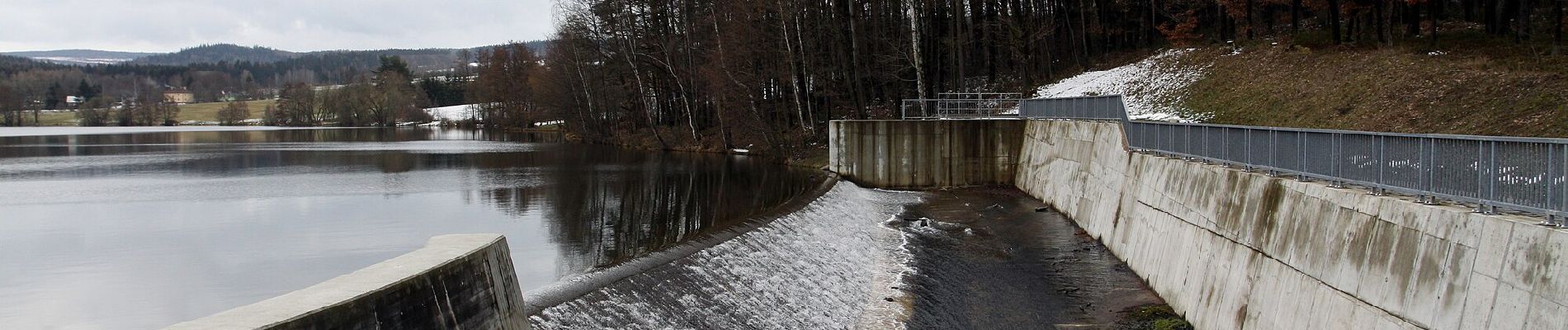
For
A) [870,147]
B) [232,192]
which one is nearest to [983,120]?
[870,147]

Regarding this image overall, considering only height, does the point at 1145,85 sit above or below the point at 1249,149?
above

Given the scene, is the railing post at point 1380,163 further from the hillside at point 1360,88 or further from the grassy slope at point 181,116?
the grassy slope at point 181,116

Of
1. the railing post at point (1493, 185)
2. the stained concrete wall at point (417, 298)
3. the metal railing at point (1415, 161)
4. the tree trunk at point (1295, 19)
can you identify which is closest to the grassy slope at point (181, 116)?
the tree trunk at point (1295, 19)

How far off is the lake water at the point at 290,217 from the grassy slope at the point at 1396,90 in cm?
1523

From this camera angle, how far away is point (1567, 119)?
20.4 meters

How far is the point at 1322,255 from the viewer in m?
12.1

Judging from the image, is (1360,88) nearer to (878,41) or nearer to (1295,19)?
(1295,19)

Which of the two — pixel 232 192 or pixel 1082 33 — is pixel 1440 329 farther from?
pixel 1082 33

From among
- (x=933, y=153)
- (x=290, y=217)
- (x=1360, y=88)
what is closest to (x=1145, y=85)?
(x=933, y=153)

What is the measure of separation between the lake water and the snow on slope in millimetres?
12768

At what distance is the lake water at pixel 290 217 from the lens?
18812 millimetres

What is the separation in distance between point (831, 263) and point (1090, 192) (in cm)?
931

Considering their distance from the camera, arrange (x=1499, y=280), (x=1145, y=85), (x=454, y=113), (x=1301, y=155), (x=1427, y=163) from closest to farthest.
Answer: (x=1499, y=280) < (x=1427, y=163) < (x=1301, y=155) < (x=1145, y=85) < (x=454, y=113)

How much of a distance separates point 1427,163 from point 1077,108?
22.2m
